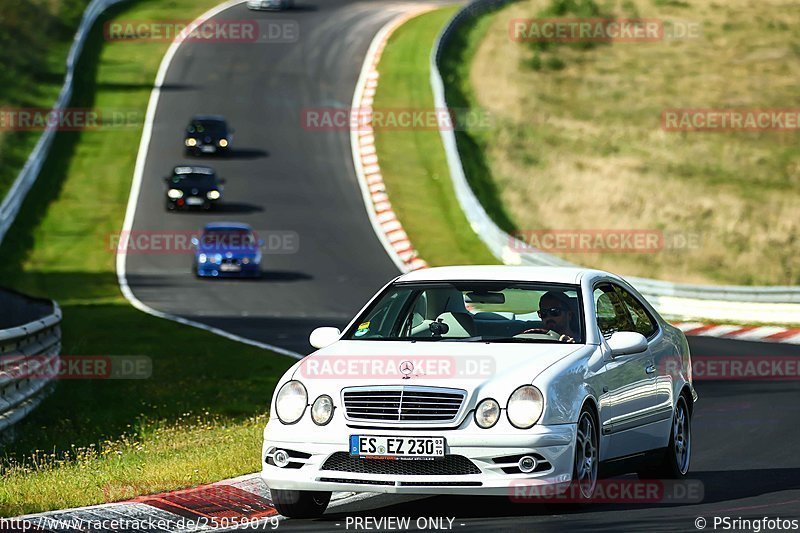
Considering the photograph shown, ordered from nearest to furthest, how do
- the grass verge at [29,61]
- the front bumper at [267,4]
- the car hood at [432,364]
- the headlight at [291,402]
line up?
the car hood at [432,364] → the headlight at [291,402] → the grass verge at [29,61] → the front bumper at [267,4]

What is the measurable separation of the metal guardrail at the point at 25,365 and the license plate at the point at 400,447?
6397mm

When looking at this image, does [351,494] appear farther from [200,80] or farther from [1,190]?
[200,80]

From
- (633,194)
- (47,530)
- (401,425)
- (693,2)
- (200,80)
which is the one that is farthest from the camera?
(693,2)

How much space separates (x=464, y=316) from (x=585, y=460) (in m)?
1.54

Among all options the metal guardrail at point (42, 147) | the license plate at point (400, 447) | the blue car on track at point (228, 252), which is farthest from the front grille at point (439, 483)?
the metal guardrail at point (42, 147)

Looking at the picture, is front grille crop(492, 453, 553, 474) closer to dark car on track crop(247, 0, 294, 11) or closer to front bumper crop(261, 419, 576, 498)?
front bumper crop(261, 419, 576, 498)

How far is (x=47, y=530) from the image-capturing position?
895 cm

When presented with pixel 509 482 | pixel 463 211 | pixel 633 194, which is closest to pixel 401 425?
pixel 509 482

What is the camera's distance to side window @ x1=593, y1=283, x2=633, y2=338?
11188 mm

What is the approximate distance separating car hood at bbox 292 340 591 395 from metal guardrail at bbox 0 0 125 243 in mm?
33087

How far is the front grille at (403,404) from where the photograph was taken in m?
9.59

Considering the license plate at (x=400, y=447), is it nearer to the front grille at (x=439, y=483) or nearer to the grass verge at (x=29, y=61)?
the front grille at (x=439, y=483)

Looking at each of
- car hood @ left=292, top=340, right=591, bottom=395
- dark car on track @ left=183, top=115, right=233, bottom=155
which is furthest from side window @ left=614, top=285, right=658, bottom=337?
dark car on track @ left=183, top=115, right=233, bottom=155

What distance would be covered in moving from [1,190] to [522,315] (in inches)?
→ 1443
